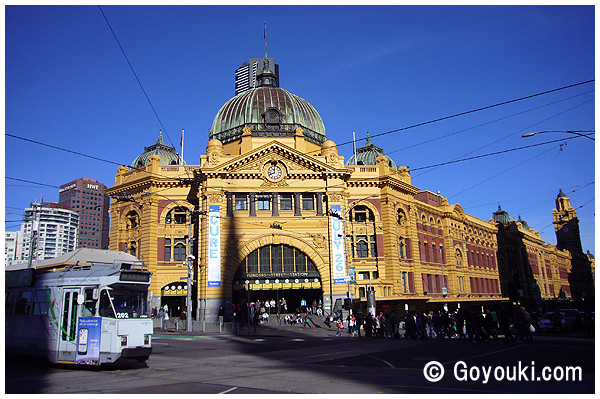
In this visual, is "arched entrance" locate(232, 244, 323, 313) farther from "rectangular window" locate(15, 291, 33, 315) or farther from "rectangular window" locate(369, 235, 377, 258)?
"rectangular window" locate(15, 291, 33, 315)

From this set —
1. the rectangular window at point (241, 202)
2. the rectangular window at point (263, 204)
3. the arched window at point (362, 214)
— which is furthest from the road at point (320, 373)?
the arched window at point (362, 214)

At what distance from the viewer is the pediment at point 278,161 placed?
157 feet

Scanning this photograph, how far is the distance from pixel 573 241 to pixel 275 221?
132991 millimetres

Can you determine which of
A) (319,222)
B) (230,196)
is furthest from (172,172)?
(319,222)

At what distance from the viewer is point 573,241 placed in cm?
14888

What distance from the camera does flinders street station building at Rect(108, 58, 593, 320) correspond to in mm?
46406

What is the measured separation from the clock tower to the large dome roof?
343 ft

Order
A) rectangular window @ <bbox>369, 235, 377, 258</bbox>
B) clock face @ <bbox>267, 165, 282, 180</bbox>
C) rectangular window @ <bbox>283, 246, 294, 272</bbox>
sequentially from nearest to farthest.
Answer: rectangular window @ <bbox>283, 246, 294, 272</bbox> → clock face @ <bbox>267, 165, 282, 180</bbox> → rectangular window @ <bbox>369, 235, 377, 258</bbox>

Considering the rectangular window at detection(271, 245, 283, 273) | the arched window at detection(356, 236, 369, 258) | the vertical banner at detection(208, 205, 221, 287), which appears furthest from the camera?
the arched window at detection(356, 236, 369, 258)

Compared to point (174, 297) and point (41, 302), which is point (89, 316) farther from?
point (174, 297)

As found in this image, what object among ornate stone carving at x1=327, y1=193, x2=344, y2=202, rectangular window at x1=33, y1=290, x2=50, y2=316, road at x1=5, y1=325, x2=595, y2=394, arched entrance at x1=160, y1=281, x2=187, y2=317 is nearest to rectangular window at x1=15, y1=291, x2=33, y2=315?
rectangular window at x1=33, y1=290, x2=50, y2=316

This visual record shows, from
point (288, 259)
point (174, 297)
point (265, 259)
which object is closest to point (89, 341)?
point (265, 259)

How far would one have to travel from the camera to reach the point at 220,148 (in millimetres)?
49031

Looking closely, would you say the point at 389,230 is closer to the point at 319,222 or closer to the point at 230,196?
the point at 319,222
